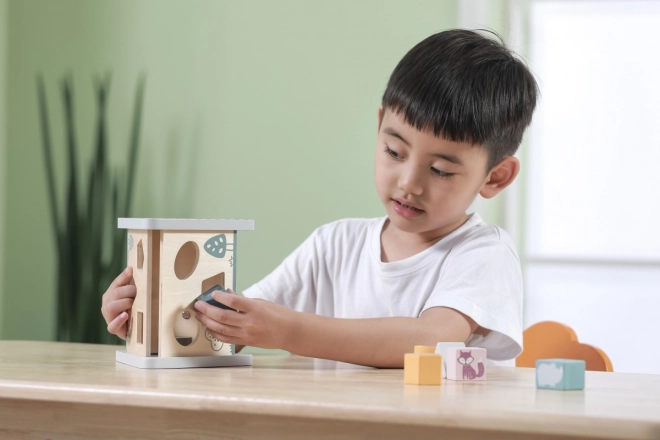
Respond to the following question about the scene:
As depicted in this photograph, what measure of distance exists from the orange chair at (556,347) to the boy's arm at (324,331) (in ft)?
1.01

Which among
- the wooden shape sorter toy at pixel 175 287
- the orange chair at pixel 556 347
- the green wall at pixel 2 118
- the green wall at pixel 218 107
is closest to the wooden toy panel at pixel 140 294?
the wooden shape sorter toy at pixel 175 287

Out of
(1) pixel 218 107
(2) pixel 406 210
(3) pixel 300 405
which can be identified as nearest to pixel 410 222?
(2) pixel 406 210

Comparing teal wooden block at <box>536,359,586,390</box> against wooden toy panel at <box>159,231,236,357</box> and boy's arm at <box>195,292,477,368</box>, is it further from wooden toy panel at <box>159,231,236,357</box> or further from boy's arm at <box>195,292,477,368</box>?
wooden toy panel at <box>159,231,236,357</box>

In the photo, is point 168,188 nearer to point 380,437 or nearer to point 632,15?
point 632,15

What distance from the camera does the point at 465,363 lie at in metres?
0.89

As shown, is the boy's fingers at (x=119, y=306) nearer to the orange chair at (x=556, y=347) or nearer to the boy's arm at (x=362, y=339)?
the boy's arm at (x=362, y=339)

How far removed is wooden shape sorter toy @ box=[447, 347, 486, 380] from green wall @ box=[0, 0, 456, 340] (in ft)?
4.41

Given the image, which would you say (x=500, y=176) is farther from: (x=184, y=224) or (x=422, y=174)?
(x=184, y=224)

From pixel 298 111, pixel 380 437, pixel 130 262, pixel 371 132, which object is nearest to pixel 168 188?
pixel 298 111

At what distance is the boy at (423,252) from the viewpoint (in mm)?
1011

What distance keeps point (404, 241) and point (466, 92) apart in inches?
11.6

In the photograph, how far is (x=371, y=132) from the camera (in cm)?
227

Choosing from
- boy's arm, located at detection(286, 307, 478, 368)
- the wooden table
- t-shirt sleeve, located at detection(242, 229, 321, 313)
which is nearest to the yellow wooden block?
the wooden table

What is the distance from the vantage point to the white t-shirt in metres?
1.15
